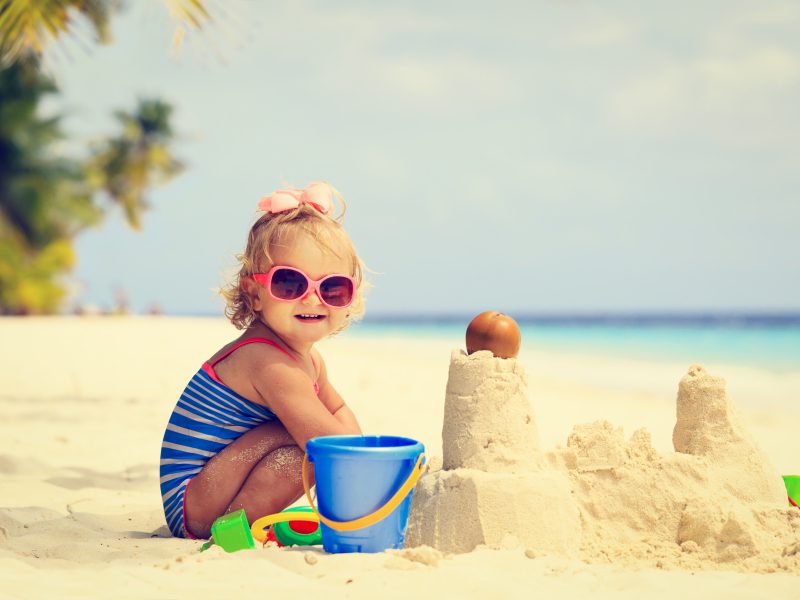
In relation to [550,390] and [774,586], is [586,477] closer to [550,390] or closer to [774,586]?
[774,586]

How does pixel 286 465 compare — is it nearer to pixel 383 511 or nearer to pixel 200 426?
pixel 200 426

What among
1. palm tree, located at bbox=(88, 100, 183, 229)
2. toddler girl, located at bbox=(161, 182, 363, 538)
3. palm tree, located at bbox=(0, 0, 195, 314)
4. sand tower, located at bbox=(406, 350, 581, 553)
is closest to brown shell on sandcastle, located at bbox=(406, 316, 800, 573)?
sand tower, located at bbox=(406, 350, 581, 553)

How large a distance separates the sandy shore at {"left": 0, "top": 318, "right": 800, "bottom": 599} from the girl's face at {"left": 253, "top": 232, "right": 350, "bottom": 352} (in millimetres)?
794

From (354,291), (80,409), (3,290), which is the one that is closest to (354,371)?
(80,409)

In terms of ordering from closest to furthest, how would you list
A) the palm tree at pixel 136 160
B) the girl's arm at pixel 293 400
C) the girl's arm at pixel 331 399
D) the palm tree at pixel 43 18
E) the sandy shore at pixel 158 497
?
the sandy shore at pixel 158 497 < the girl's arm at pixel 293 400 < the girl's arm at pixel 331 399 < the palm tree at pixel 43 18 < the palm tree at pixel 136 160

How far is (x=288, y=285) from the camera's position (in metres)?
3.10

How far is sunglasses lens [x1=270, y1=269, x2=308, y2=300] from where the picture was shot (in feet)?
10.2

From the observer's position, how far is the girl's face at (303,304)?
3131mm

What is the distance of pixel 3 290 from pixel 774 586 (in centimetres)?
2654

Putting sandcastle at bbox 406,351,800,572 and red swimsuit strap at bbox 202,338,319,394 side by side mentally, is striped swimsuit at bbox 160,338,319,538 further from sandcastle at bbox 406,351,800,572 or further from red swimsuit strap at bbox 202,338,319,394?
sandcastle at bbox 406,351,800,572

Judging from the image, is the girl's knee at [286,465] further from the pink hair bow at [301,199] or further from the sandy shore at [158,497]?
the pink hair bow at [301,199]

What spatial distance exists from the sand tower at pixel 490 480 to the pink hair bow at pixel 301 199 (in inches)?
34.1

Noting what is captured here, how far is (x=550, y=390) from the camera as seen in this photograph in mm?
10680

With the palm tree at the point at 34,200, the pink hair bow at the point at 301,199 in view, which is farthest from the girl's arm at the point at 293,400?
the palm tree at the point at 34,200
